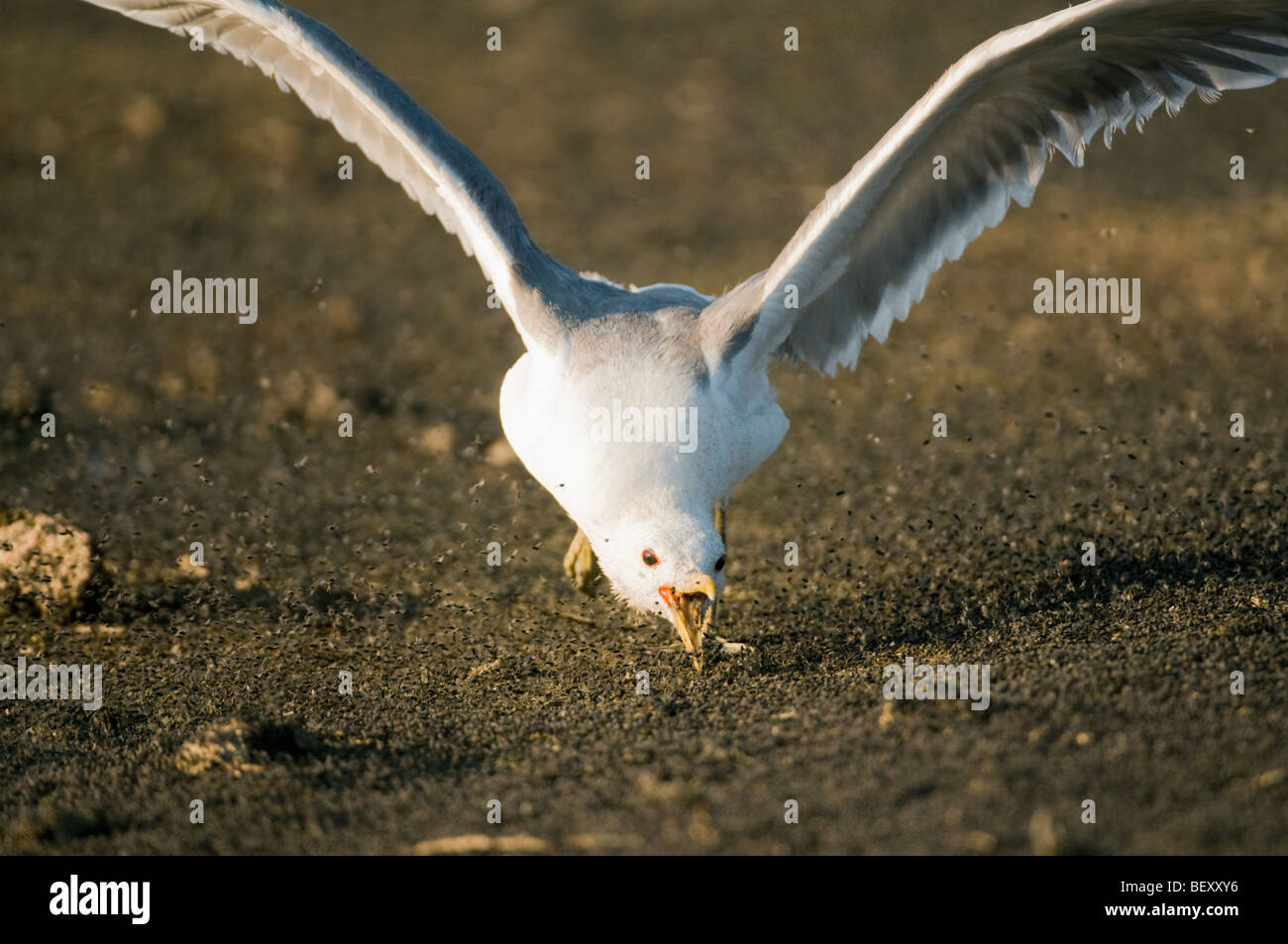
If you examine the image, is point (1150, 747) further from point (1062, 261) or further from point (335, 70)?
point (1062, 261)

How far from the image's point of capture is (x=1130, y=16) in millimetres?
4734

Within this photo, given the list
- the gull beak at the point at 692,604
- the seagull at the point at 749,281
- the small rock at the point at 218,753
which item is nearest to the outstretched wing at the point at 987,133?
the seagull at the point at 749,281

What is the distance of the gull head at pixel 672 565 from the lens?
15.3 feet

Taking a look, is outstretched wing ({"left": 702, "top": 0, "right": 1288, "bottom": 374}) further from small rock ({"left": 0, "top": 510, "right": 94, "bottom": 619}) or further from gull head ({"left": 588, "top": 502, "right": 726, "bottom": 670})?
small rock ({"left": 0, "top": 510, "right": 94, "bottom": 619})

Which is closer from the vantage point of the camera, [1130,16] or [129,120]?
[1130,16]

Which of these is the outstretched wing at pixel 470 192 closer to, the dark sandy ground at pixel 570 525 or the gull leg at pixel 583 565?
the gull leg at pixel 583 565

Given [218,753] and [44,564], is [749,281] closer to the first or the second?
[218,753]

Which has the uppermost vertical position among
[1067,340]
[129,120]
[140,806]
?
[129,120]

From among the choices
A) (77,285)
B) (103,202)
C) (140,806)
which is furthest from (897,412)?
(103,202)

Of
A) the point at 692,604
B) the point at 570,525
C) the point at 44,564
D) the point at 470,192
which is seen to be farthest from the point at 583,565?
the point at 44,564

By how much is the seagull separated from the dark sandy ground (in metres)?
0.75

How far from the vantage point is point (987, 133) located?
5.23 meters

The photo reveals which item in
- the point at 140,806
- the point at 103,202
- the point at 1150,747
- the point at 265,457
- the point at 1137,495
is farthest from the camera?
the point at 103,202

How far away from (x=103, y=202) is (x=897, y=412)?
25.7 ft
